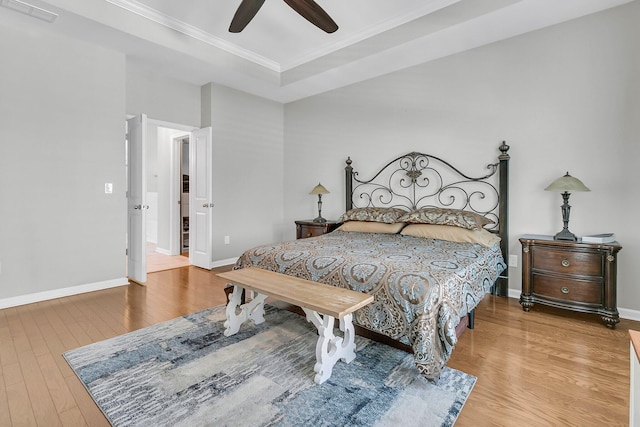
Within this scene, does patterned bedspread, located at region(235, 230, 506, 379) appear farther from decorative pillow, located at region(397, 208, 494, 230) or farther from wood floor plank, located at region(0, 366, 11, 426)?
wood floor plank, located at region(0, 366, 11, 426)

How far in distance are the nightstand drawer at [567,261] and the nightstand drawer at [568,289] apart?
82mm

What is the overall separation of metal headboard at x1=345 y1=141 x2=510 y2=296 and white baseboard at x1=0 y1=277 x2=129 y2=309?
3023 mm

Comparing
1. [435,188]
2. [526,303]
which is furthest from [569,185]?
[435,188]

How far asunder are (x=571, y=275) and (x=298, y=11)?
10.2 ft

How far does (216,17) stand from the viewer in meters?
3.24

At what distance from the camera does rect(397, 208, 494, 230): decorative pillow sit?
303 centimetres

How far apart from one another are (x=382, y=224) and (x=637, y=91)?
2434 millimetres

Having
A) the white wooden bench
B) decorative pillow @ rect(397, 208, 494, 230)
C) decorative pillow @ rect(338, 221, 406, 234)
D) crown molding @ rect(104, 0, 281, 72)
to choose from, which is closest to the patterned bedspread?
the white wooden bench

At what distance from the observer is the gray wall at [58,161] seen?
2.93 m

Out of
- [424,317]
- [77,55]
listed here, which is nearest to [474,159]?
[424,317]

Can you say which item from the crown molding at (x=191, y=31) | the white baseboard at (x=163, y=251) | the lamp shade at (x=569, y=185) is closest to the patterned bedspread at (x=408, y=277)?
the lamp shade at (x=569, y=185)

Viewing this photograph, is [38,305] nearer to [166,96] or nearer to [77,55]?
[77,55]

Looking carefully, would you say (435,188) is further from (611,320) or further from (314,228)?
(611,320)

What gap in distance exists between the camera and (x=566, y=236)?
107 inches
